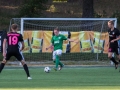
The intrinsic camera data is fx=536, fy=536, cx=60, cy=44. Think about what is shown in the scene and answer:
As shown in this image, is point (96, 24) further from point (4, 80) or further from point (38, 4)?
point (4, 80)

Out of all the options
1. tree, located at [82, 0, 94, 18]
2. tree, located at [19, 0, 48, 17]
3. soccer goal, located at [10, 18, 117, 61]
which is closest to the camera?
soccer goal, located at [10, 18, 117, 61]

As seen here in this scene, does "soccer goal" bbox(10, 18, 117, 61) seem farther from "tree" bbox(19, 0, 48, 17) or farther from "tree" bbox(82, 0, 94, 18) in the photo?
"tree" bbox(19, 0, 48, 17)

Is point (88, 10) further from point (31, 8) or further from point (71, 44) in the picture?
point (71, 44)

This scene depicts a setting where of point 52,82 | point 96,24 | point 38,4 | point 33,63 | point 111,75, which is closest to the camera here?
point 52,82

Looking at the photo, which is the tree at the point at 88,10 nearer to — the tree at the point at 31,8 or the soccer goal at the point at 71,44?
the tree at the point at 31,8

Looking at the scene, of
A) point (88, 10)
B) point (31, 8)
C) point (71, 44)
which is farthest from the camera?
point (31, 8)

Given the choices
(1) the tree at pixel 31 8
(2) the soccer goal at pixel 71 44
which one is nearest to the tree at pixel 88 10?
(1) the tree at pixel 31 8

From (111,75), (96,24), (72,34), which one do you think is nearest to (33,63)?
(72,34)

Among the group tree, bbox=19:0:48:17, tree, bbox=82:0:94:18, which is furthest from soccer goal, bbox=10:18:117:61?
tree, bbox=19:0:48:17

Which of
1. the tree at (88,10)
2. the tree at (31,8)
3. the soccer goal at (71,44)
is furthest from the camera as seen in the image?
the tree at (31,8)

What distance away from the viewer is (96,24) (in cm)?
2953

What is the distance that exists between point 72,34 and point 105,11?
60.6ft

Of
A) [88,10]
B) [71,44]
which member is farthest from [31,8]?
[71,44]

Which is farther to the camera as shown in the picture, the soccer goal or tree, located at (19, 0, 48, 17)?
tree, located at (19, 0, 48, 17)
